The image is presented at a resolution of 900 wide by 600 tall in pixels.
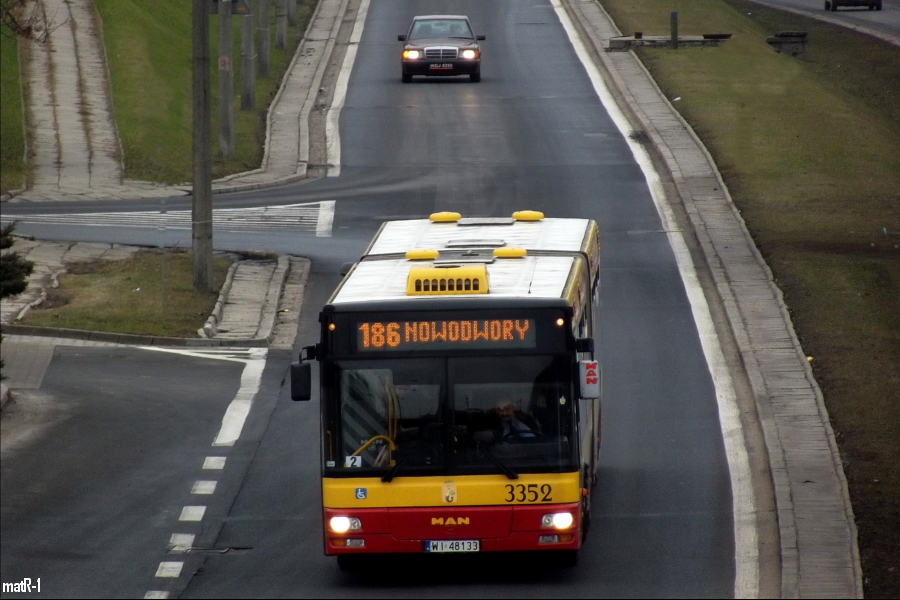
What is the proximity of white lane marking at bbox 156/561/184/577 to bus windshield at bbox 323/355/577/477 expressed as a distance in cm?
197

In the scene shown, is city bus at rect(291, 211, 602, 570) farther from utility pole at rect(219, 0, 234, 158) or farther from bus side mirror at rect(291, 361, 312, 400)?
utility pole at rect(219, 0, 234, 158)

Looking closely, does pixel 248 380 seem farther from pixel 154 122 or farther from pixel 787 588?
pixel 154 122

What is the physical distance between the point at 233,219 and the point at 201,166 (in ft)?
18.5

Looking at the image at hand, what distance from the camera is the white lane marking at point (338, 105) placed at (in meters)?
33.6

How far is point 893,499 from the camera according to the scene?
523 inches

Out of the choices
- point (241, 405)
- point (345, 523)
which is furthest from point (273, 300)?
point (345, 523)

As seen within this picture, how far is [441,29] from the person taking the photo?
43.9m

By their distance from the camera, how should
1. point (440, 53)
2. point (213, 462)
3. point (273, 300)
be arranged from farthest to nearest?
point (440, 53)
point (273, 300)
point (213, 462)

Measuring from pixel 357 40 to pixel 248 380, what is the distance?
34136 mm

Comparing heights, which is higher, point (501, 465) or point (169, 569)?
point (501, 465)

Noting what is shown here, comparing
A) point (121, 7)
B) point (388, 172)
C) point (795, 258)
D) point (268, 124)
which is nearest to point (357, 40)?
point (121, 7)

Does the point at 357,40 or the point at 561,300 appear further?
the point at 357,40


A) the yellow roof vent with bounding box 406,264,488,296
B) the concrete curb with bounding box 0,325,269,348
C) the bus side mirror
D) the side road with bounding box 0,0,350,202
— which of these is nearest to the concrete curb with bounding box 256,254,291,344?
the concrete curb with bounding box 0,325,269,348

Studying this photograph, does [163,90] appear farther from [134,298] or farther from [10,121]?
[134,298]
